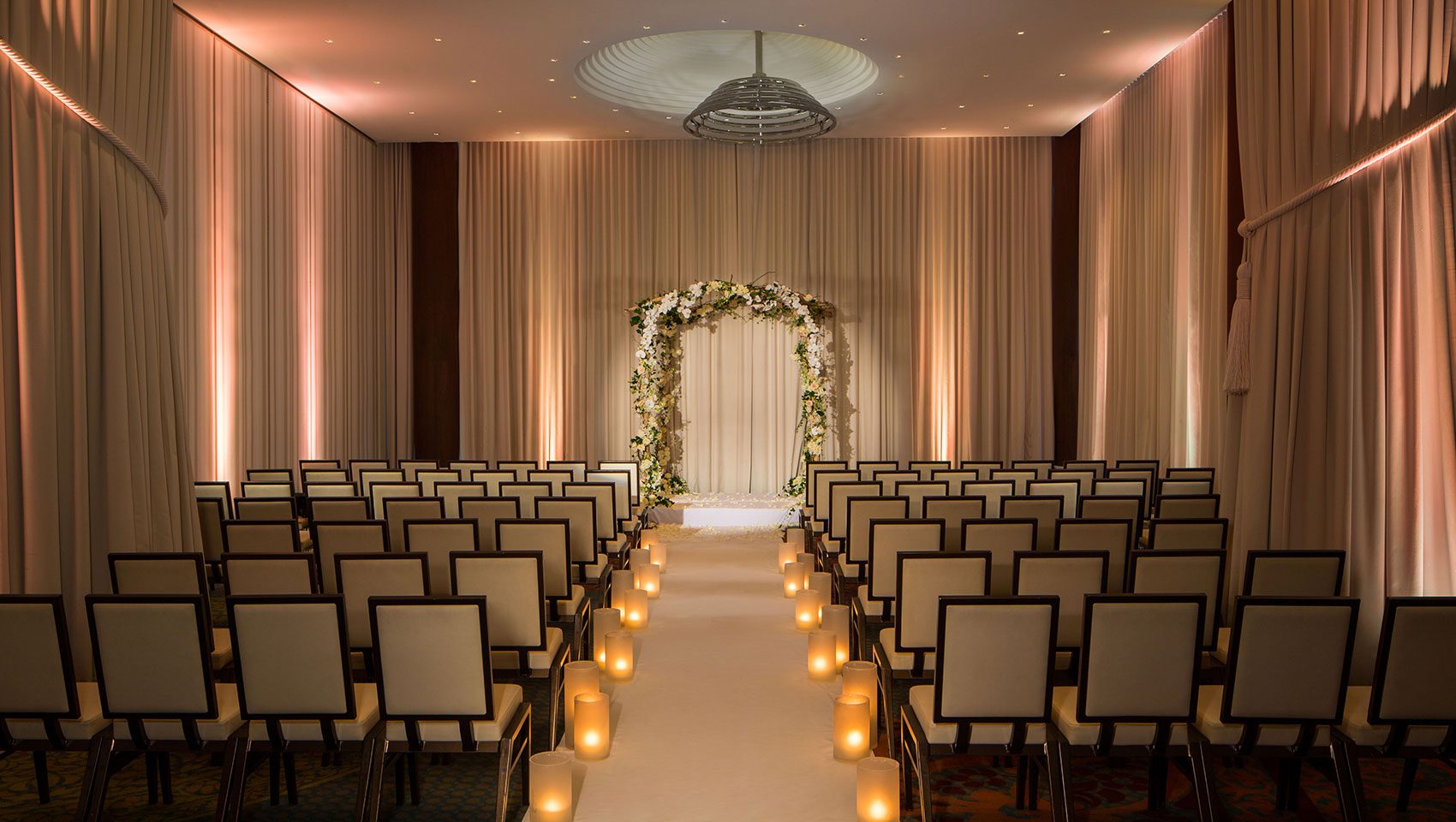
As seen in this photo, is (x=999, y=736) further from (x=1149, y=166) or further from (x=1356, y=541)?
(x=1149, y=166)

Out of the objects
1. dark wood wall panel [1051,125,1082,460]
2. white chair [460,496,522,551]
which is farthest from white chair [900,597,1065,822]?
dark wood wall panel [1051,125,1082,460]

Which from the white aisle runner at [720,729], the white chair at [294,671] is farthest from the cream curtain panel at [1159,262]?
the white chair at [294,671]

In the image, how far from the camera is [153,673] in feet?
11.0

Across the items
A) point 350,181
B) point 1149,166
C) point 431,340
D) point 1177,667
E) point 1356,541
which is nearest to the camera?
point 1177,667

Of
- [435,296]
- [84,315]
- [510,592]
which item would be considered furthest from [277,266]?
[510,592]

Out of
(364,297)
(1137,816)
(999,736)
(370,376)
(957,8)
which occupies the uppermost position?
(957,8)

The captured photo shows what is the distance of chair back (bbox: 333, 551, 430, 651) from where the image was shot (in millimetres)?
4090

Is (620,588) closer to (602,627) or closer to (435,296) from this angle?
(602,627)

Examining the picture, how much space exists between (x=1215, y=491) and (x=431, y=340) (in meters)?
10.4

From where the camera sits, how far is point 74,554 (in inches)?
221

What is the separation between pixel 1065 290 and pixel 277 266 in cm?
1013

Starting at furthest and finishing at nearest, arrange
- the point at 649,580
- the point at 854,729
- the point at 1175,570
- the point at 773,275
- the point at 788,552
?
the point at 773,275, the point at 788,552, the point at 649,580, the point at 1175,570, the point at 854,729

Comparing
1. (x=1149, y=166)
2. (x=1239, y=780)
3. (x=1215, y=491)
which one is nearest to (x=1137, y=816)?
(x=1239, y=780)

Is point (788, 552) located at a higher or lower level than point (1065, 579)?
lower
